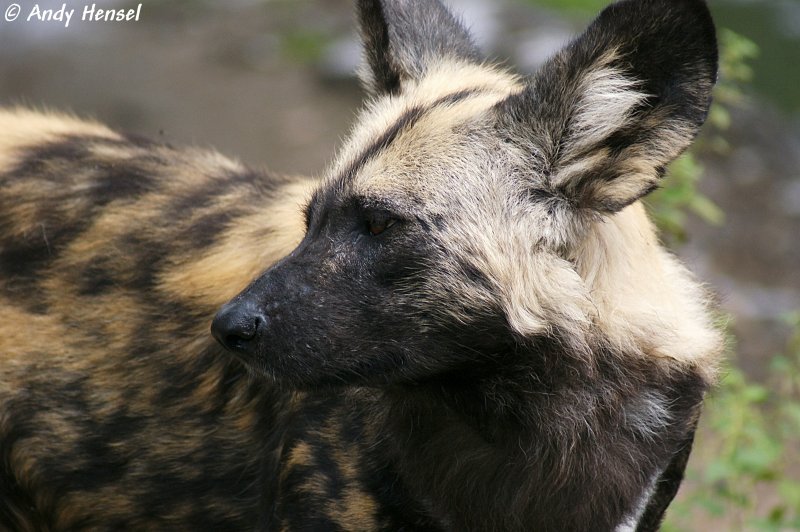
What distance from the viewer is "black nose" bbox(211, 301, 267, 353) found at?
3.73 m

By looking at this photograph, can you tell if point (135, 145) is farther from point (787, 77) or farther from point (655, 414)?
point (787, 77)

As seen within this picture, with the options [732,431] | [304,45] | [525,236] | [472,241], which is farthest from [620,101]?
[304,45]

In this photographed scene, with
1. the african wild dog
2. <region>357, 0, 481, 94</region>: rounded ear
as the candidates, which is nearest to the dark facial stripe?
the african wild dog

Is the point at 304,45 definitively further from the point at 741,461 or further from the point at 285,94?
the point at 741,461

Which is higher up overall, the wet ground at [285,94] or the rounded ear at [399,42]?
the wet ground at [285,94]

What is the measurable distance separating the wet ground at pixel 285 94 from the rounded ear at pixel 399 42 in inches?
233

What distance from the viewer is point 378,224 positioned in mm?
3857

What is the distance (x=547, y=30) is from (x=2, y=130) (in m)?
11.8

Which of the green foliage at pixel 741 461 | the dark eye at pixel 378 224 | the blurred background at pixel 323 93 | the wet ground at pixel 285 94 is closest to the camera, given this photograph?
the dark eye at pixel 378 224

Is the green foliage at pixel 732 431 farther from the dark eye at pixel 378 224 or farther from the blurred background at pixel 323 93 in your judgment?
the dark eye at pixel 378 224

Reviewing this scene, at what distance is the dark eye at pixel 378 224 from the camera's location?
3.85 m

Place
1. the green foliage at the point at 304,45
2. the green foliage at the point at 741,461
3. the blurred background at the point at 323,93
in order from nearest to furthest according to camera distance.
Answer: the green foliage at the point at 741,461, the blurred background at the point at 323,93, the green foliage at the point at 304,45

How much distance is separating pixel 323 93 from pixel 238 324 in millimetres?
10488

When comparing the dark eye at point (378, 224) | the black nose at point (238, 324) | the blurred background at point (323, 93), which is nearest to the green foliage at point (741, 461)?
the blurred background at point (323, 93)
